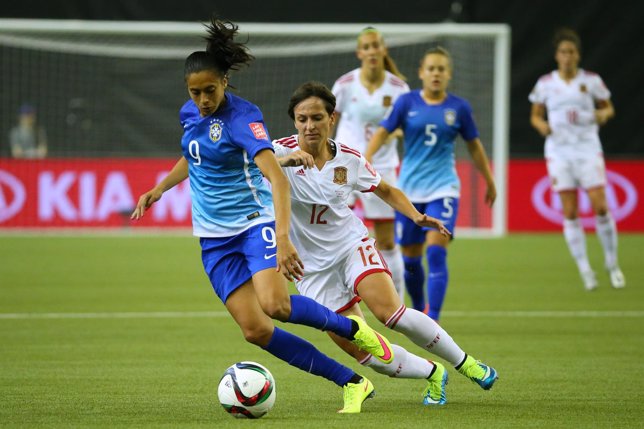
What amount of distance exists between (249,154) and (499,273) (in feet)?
28.4

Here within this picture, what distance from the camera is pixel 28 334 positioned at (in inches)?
347

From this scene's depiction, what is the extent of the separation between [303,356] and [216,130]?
1185 millimetres

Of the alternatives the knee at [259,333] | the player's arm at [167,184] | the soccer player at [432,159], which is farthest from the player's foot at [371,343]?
the soccer player at [432,159]

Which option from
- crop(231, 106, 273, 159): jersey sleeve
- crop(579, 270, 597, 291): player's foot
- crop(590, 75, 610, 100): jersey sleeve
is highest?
crop(590, 75, 610, 100): jersey sleeve

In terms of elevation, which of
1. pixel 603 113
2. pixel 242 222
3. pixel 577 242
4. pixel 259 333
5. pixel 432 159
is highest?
pixel 603 113

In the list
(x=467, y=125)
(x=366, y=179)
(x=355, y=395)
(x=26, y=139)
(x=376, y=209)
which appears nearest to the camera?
(x=355, y=395)

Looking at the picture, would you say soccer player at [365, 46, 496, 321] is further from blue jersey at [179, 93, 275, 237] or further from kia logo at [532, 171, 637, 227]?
kia logo at [532, 171, 637, 227]

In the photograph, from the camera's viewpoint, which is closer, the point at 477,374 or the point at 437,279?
the point at 477,374

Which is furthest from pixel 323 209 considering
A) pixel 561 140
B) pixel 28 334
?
pixel 561 140

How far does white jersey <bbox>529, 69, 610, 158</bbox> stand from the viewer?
12508 millimetres

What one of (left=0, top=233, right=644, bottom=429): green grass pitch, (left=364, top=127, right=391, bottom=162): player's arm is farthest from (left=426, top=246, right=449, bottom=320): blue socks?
(left=364, top=127, right=391, bottom=162): player's arm

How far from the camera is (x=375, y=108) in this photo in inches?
403

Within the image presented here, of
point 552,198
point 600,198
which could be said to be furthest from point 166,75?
point 600,198

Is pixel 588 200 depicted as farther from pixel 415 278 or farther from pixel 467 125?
pixel 467 125
